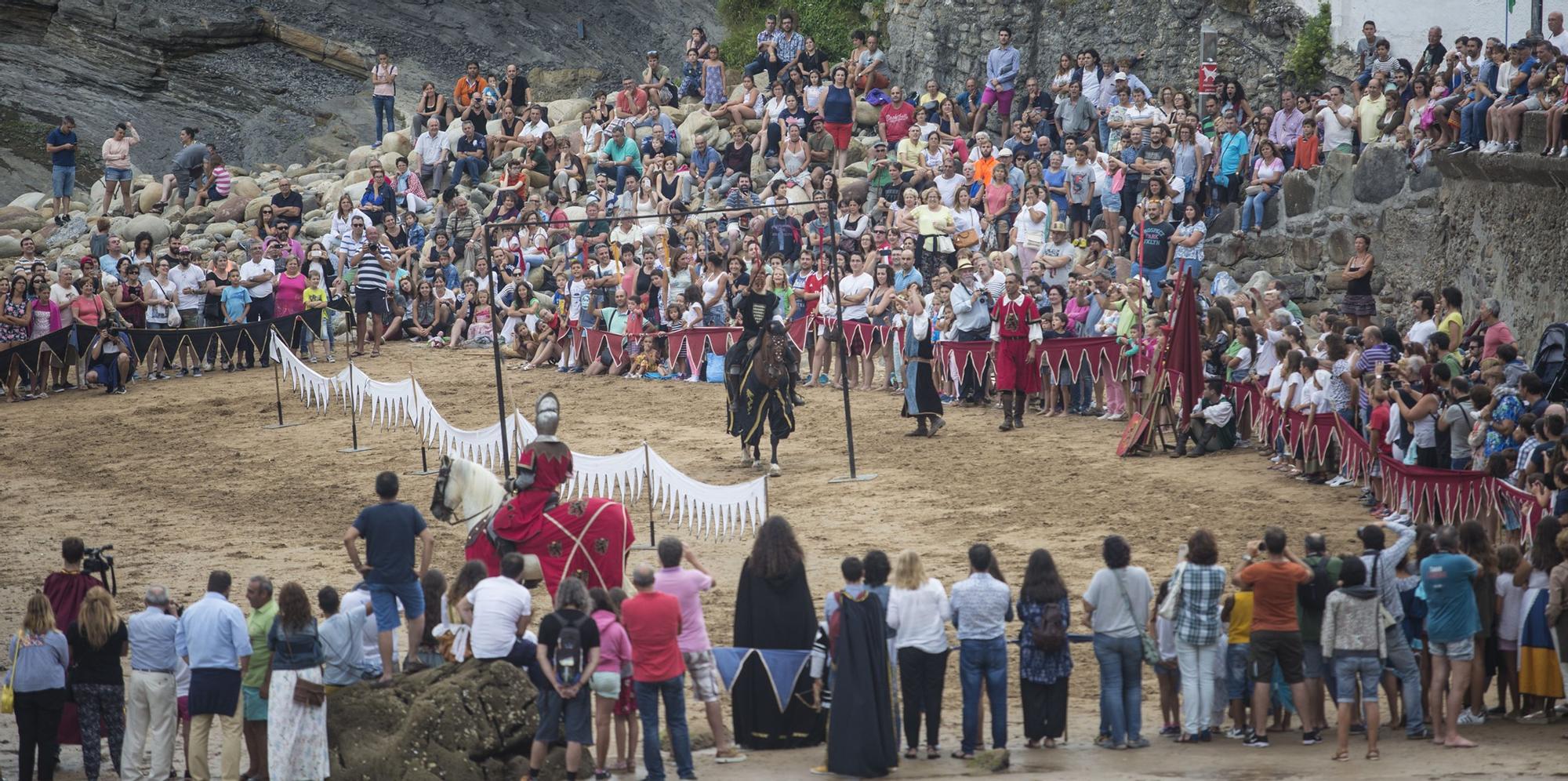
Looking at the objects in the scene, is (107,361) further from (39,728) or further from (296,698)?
(296,698)

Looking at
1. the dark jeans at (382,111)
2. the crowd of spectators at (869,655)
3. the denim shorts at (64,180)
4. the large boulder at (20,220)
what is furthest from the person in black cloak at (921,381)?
the large boulder at (20,220)

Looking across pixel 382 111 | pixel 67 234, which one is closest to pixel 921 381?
pixel 382 111

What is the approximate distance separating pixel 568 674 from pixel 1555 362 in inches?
371

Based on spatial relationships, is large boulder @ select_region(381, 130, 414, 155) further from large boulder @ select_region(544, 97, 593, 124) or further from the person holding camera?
the person holding camera

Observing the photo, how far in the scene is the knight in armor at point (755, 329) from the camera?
17625 mm

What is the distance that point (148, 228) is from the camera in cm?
3125

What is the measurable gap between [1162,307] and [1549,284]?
405cm

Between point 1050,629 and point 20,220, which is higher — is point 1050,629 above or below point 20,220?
below

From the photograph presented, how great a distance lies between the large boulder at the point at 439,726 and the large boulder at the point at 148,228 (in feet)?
76.2

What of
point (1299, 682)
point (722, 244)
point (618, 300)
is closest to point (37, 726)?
point (1299, 682)

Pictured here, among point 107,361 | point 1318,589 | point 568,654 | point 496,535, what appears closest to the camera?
point 568,654

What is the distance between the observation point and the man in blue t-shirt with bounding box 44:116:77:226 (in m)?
31.9

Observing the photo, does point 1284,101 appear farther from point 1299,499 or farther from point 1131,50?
point 1299,499

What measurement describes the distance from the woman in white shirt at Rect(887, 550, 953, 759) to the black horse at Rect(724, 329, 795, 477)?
7.31 metres
